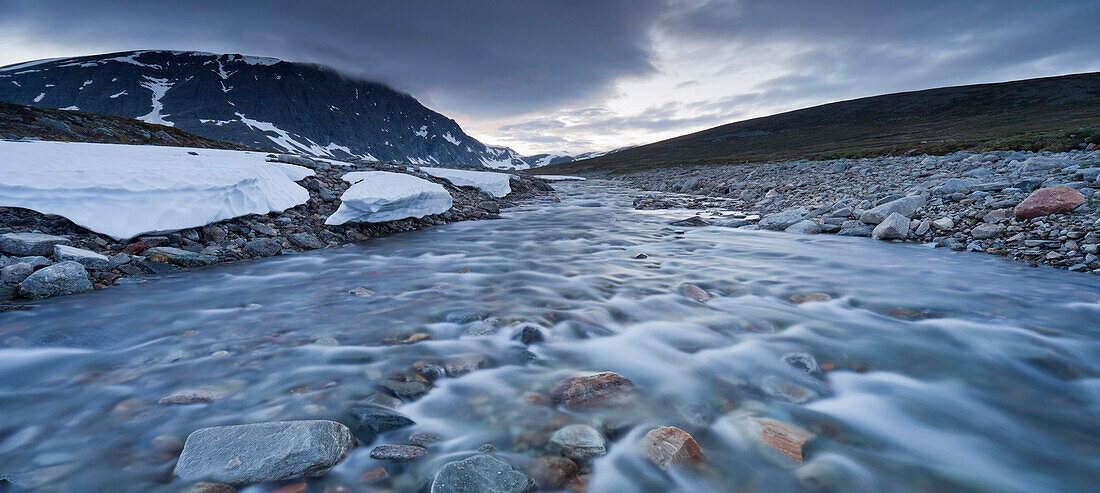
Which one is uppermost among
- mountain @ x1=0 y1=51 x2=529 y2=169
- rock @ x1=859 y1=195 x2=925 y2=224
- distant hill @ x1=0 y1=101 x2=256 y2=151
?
mountain @ x1=0 y1=51 x2=529 y2=169

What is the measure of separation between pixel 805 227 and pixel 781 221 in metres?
0.77

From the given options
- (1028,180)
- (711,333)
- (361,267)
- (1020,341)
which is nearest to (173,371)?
(361,267)

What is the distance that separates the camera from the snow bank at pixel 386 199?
8.48 metres

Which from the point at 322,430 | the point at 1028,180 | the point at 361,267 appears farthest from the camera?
the point at 1028,180

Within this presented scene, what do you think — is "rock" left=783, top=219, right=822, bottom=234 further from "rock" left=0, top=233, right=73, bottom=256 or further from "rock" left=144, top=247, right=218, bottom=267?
"rock" left=0, top=233, right=73, bottom=256

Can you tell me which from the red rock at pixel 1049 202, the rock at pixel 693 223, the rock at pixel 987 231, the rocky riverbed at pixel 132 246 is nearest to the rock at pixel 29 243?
the rocky riverbed at pixel 132 246

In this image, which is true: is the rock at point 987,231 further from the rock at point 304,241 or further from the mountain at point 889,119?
the mountain at point 889,119

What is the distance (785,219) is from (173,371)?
10.1m

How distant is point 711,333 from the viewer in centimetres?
352

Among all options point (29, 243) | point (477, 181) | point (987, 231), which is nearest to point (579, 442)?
point (29, 243)

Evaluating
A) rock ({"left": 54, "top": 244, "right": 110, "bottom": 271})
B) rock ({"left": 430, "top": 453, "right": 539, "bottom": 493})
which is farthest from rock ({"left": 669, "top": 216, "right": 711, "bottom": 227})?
rock ({"left": 54, "top": 244, "right": 110, "bottom": 271})

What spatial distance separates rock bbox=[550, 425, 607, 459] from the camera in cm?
198

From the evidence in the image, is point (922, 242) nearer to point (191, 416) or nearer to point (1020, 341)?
point (1020, 341)

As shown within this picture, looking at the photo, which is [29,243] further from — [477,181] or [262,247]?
[477,181]
